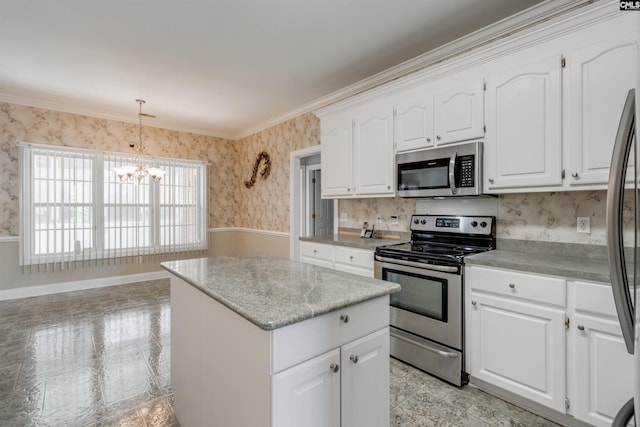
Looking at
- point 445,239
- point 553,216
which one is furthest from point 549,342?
point 445,239

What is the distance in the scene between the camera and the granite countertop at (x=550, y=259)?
172cm

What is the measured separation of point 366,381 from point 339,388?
164 millimetres

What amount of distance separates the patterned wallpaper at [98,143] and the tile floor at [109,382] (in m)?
1.88

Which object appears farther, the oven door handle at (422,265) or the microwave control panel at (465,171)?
the microwave control panel at (465,171)

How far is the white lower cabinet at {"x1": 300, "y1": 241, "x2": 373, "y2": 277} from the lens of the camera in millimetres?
2899

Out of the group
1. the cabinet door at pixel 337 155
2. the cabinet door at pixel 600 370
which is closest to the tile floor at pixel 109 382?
the cabinet door at pixel 600 370

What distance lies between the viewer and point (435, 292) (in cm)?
233

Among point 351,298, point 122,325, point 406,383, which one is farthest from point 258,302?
point 122,325

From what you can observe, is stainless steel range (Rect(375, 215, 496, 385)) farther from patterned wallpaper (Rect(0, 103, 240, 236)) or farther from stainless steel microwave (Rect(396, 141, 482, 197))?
patterned wallpaper (Rect(0, 103, 240, 236))

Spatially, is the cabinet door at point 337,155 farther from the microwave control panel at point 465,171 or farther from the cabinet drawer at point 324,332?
the cabinet drawer at point 324,332

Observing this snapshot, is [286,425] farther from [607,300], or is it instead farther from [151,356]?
[151,356]

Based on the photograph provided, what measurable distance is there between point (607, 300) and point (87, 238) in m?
5.90

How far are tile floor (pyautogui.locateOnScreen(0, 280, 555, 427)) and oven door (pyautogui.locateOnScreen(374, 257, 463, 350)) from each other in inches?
13.7

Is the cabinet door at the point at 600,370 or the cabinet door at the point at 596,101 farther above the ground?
the cabinet door at the point at 596,101
